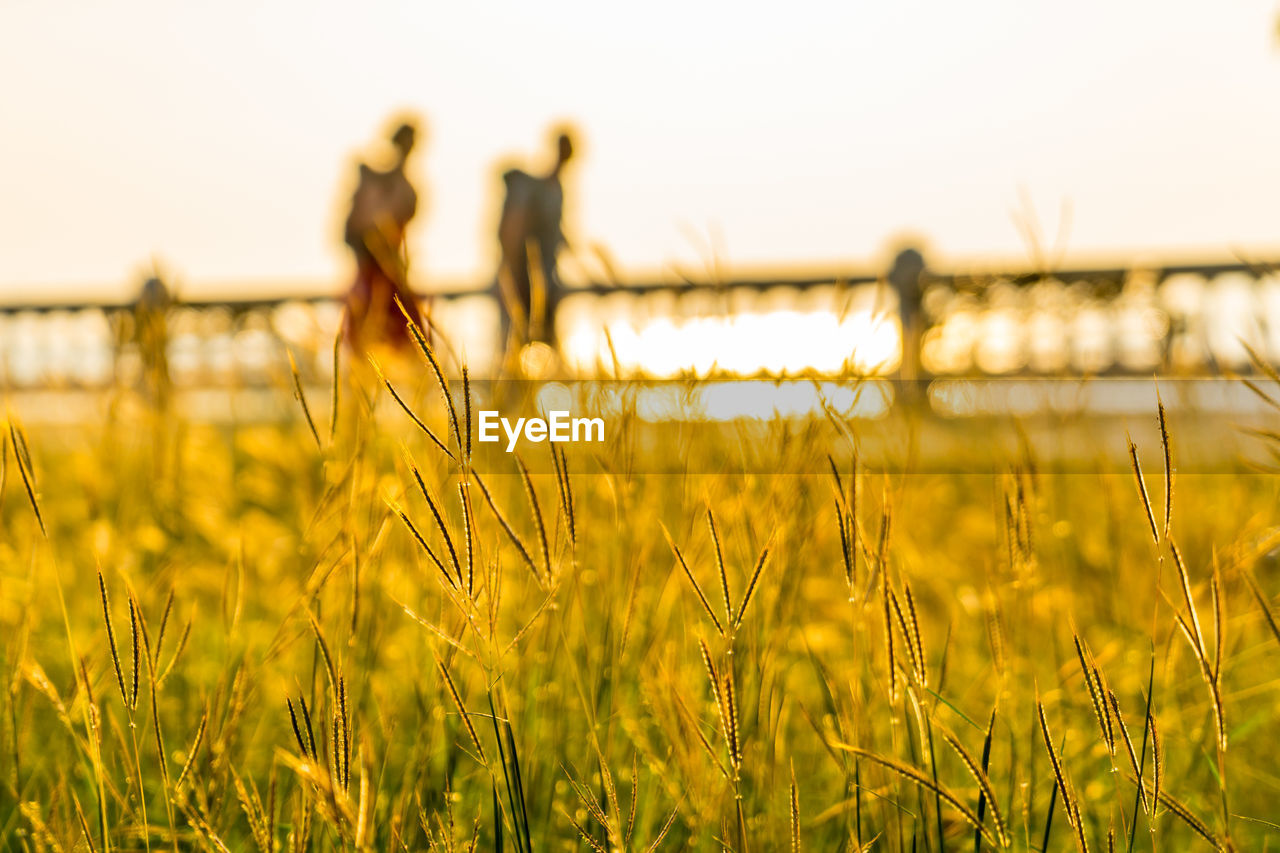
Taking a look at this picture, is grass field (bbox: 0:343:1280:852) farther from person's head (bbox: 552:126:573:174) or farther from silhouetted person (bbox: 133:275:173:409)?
person's head (bbox: 552:126:573:174)

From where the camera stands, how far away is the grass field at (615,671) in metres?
0.52

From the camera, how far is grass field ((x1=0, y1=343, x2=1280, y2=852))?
52 centimetres

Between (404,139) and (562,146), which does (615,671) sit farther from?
(562,146)

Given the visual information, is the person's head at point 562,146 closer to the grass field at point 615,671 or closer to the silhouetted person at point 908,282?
the silhouetted person at point 908,282

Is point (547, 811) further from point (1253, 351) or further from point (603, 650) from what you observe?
point (1253, 351)

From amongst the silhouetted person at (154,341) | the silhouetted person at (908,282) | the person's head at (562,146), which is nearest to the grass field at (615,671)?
the silhouetted person at (154,341)

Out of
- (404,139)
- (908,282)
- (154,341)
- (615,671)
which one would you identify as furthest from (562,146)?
(615,671)

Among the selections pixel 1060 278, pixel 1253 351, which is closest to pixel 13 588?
pixel 1253 351

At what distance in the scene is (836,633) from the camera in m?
1.36

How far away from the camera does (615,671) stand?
28.9 inches

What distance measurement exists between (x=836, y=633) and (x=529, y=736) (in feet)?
2.01

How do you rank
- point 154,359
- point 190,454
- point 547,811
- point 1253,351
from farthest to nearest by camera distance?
point 190,454, point 154,359, point 547,811, point 1253,351

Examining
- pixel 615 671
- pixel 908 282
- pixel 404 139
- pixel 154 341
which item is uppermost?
pixel 404 139

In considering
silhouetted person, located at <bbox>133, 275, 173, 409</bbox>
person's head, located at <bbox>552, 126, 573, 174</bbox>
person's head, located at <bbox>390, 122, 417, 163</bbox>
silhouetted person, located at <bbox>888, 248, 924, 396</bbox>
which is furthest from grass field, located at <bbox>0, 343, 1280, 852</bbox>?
silhouetted person, located at <bbox>888, 248, 924, 396</bbox>
